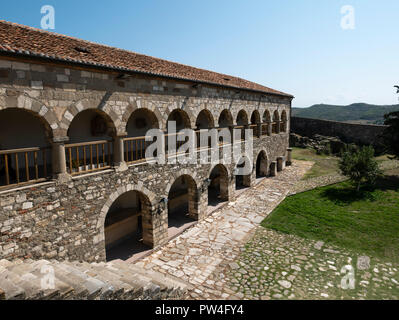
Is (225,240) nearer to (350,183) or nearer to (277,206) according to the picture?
(277,206)

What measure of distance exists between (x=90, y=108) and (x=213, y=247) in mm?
6191

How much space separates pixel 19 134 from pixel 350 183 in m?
16.6

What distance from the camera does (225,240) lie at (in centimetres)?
1004

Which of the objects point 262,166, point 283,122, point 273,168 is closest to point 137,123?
point 262,166

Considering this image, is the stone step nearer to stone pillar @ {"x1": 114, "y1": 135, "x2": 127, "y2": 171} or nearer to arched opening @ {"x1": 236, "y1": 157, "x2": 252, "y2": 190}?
stone pillar @ {"x1": 114, "y1": 135, "x2": 127, "y2": 171}

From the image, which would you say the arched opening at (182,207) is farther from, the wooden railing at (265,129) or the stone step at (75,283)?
the wooden railing at (265,129)

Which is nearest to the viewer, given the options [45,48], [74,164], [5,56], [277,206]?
[5,56]

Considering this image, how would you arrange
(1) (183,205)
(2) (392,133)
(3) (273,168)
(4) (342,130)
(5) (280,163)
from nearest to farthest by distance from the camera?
(1) (183,205)
(2) (392,133)
(3) (273,168)
(5) (280,163)
(4) (342,130)

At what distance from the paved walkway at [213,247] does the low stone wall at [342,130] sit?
1765 centimetres

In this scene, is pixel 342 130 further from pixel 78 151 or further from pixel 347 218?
pixel 78 151

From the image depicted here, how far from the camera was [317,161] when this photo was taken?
23.4 meters

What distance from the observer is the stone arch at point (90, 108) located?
671 centimetres
